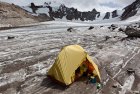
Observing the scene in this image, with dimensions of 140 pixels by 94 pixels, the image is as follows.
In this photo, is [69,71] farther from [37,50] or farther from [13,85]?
[37,50]

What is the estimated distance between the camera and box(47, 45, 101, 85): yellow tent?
1317cm

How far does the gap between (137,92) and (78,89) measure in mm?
3149

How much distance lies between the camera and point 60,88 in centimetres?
1295

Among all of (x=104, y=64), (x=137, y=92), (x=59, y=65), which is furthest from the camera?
(x=104, y=64)

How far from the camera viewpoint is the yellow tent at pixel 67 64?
1317cm

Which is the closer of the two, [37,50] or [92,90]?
[92,90]

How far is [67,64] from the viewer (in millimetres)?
13492

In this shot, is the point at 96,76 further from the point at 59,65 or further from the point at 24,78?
the point at 24,78

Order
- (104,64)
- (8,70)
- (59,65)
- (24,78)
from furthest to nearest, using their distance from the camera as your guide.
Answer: (104,64)
(8,70)
(24,78)
(59,65)

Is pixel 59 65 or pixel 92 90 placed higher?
pixel 59 65

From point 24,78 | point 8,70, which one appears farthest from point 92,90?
point 8,70

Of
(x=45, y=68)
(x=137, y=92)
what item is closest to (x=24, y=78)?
(x=45, y=68)

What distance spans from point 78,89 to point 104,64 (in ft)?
18.1

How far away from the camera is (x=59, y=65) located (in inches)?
532
